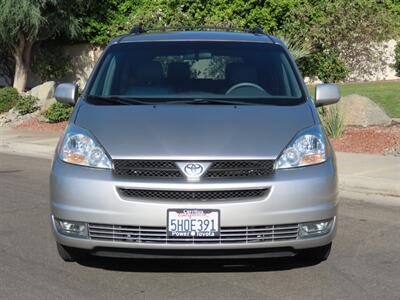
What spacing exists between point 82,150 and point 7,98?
17060 millimetres

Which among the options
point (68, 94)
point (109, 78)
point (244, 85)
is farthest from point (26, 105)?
point (244, 85)

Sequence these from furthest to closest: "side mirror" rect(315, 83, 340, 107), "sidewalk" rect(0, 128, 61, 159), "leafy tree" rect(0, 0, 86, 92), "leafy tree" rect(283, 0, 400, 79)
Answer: "leafy tree" rect(283, 0, 400, 79) < "leafy tree" rect(0, 0, 86, 92) < "sidewalk" rect(0, 128, 61, 159) < "side mirror" rect(315, 83, 340, 107)

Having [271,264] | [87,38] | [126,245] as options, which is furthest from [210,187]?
[87,38]

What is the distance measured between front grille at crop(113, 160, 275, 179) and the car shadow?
90 cm

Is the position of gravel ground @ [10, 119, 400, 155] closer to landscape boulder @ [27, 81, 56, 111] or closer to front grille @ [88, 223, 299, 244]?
front grille @ [88, 223, 299, 244]

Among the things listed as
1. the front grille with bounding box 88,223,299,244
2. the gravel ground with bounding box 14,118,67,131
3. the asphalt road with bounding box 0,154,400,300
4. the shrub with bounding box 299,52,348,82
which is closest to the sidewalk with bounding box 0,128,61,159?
the gravel ground with bounding box 14,118,67,131

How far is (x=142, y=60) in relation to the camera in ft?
20.6

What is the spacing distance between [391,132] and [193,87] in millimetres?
8310

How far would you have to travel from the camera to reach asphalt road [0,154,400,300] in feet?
16.7

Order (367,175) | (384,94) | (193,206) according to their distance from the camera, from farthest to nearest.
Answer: (384,94), (367,175), (193,206)

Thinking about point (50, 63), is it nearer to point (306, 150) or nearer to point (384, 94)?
point (384, 94)

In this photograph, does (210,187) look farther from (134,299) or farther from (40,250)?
(40,250)

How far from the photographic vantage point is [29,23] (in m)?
21.8

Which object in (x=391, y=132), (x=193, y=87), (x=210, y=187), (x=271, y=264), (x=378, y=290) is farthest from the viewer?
(x=391, y=132)
